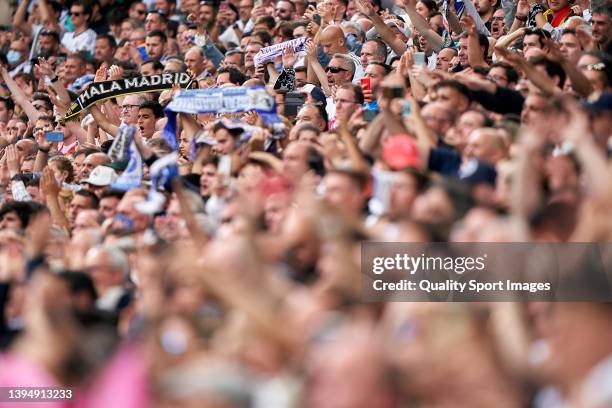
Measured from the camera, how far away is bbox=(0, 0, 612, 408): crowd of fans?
553cm

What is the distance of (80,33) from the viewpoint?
17.1 meters

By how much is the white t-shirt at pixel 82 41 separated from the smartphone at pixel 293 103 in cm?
521

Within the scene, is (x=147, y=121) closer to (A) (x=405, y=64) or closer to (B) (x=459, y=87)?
(A) (x=405, y=64)

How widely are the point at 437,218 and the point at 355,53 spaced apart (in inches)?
255

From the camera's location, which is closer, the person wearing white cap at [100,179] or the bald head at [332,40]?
the person wearing white cap at [100,179]

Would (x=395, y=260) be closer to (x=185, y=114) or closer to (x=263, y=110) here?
(x=263, y=110)

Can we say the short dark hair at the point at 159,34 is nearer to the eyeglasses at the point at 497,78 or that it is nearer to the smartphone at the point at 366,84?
the smartphone at the point at 366,84

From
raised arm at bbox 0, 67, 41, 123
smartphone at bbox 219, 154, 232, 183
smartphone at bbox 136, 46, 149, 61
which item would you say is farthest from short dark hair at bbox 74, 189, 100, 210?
smartphone at bbox 136, 46, 149, 61

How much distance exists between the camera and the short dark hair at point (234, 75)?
1227cm

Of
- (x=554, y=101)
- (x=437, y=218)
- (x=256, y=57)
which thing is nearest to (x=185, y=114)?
(x=256, y=57)

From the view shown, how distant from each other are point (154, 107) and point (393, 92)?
3.87 metres

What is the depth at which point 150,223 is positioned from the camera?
9.32 m

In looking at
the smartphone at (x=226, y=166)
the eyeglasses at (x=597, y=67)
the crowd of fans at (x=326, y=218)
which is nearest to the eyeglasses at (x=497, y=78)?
the crowd of fans at (x=326, y=218)

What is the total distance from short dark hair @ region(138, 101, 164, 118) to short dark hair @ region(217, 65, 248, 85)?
24.9 inches
